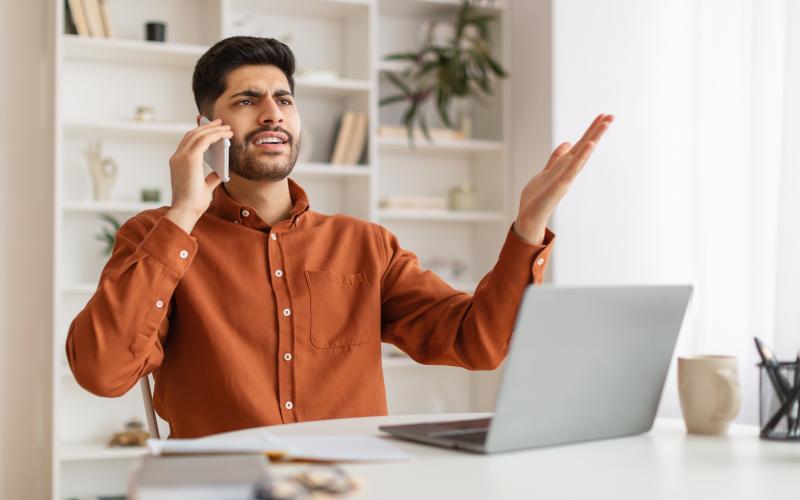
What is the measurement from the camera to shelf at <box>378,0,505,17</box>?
3.97 m

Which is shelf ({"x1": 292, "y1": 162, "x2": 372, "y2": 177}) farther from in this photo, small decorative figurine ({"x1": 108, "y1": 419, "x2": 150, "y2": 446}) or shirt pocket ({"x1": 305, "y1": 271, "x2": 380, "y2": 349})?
shirt pocket ({"x1": 305, "y1": 271, "x2": 380, "y2": 349})

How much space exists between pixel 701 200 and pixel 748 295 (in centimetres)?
41

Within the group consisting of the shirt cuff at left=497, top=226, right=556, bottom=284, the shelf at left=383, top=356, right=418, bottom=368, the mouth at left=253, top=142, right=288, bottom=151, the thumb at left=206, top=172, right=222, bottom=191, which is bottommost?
the shelf at left=383, top=356, right=418, bottom=368

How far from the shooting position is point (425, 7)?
403 cm

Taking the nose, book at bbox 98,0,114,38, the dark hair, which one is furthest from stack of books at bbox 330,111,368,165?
the nose

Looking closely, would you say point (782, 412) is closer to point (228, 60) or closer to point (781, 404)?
point (781, 404)

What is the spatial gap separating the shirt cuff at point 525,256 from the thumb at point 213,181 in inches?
21.9

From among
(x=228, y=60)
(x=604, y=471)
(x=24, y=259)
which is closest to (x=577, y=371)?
(x=604, y=471)

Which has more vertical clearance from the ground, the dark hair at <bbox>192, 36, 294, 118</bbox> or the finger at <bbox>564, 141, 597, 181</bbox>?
the dark hair at <bbox>192, 36, 294, 118</bbox>

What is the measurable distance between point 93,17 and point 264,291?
199 centimetres

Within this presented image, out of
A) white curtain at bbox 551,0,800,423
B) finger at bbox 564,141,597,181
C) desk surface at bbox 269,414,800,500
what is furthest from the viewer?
white curtain at bbox 551,0,800,423

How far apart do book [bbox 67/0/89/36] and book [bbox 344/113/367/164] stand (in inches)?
41.7

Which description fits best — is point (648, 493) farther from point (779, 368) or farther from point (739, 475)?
point (779, 368)

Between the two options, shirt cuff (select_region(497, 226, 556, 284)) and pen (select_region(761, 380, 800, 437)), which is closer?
pen (select_region(761, 380, 800, 437))
